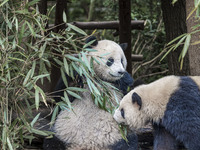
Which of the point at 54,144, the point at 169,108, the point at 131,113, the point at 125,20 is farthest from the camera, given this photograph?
the point at 125,20

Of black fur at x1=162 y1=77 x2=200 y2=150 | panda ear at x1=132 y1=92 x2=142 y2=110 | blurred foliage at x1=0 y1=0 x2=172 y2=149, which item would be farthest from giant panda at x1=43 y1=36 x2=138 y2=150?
black fur at x1=162 y1=77 x2=200 y2=150

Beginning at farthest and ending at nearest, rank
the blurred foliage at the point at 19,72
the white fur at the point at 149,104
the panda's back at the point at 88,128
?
the panda's back at the point at 88,128, the white fur at the point at 149,104, the blurred foliage at the point at 19,72

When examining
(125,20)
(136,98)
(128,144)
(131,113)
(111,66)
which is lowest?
(128,144)

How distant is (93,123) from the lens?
333 centimetres

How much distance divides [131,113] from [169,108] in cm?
39

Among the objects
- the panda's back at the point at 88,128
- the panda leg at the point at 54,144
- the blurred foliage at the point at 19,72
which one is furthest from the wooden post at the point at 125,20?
the panda leg at the point at 54,144

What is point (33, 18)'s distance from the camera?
2836mm

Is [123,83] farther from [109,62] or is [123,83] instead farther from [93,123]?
[93,123]

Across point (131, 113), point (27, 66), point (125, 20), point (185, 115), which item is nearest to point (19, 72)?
point (27, 66)

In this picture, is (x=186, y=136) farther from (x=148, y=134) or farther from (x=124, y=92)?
(x=148, y=134)

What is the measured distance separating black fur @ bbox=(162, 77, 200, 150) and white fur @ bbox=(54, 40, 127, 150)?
0.67m

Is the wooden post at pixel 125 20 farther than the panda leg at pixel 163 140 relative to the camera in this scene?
Yes

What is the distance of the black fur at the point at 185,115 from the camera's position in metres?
2.66

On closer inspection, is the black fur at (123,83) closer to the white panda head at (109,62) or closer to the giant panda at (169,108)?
the white panda head at (109,62)
